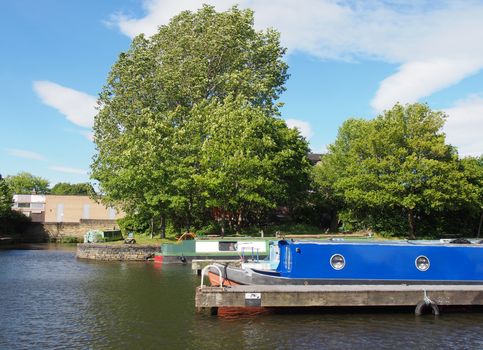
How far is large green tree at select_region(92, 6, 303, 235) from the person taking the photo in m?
45.9

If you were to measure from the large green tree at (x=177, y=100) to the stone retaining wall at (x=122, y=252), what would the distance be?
4169mm

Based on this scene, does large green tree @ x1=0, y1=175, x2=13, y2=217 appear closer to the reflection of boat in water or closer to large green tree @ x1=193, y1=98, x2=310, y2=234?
large green tree @ x1=193, y1=98, x2=310, y2=234

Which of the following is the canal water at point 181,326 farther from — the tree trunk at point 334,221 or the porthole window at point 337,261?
the tree trunk at point 334,221

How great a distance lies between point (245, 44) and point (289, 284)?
36.0m

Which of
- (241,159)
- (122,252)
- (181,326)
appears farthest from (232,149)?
(181,326)

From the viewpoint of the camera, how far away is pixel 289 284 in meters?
19.9

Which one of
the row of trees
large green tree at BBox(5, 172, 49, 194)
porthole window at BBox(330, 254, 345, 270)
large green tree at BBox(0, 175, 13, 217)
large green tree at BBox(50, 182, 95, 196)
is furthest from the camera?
large green tree at BBox(50, 182, 95, 196)

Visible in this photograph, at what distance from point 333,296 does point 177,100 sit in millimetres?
36740

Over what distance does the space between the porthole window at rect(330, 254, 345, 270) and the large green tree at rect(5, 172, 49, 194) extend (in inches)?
4771

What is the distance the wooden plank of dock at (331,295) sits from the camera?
57.5 feet

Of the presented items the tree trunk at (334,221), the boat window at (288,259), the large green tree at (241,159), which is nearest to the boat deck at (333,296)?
the boat window at (288,259)

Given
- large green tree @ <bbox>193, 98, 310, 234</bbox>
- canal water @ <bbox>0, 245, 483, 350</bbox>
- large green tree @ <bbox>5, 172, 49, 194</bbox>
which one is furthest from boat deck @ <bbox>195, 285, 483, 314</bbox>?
Result: large green tree @ <bbox>5, 172, 49, 194</bbox>

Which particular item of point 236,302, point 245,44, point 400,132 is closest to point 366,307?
point 236,302

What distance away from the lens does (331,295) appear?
710 inches
